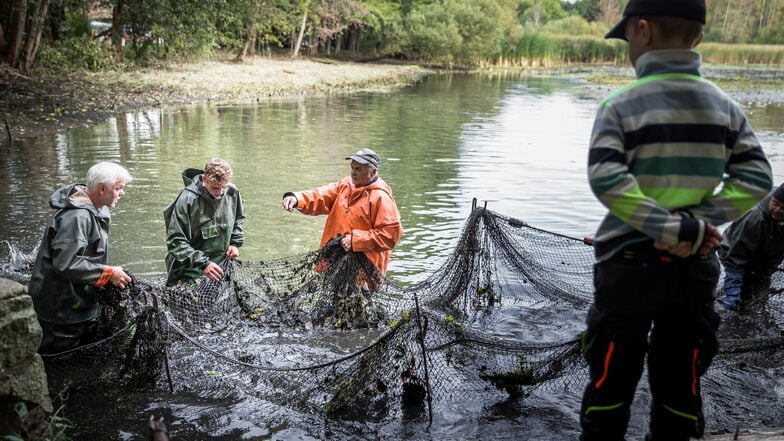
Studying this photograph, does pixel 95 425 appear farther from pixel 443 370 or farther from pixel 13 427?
pixel 443 370

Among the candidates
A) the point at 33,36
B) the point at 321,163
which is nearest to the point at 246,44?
the point at 33,36

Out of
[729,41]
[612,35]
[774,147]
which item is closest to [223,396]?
[612,35]

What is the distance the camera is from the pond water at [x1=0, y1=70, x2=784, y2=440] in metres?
4.49

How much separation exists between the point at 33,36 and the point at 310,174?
13.9 meters

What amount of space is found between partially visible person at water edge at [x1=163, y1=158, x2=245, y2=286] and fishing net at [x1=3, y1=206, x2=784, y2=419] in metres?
0.21

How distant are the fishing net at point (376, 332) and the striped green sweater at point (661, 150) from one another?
5.93ft

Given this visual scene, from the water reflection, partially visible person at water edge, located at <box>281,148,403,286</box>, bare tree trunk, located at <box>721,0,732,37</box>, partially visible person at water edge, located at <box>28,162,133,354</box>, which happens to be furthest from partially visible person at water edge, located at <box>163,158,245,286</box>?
bare tree trunk, located at <box>721,0,732,37</box>

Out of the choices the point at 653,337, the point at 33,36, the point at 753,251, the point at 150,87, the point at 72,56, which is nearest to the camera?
the point at 653,337

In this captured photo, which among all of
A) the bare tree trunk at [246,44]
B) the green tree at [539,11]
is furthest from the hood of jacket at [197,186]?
the green tree at [539,11]

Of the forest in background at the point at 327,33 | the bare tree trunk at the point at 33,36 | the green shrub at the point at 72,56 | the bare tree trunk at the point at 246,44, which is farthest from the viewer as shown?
the bare tree trunk at the point at 246,44

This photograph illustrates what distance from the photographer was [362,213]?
6258 millimetres

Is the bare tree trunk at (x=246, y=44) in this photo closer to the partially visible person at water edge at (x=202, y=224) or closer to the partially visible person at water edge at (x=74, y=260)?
the partially visible person at water edge at (x=202, y=224)

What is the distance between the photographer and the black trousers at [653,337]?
255 centimetres

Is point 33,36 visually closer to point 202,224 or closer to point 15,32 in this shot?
point 15,32
